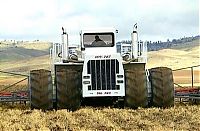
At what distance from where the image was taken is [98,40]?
16.3 meters

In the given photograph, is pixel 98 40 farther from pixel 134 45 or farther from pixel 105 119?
pixel 105 119

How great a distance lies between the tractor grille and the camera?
47.3ft

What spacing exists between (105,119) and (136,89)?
2.70 m

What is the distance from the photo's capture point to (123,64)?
15.4 meters

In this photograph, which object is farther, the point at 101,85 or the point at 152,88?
the point at 152,88

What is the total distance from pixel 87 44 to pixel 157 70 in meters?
2.80

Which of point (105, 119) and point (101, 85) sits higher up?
point (101, 85)

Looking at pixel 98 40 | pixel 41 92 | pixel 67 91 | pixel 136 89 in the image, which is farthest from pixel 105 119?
pixel 98 40

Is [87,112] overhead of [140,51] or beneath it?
beneath

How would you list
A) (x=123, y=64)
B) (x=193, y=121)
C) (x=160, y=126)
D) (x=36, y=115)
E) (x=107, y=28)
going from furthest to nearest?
(x=107, y=28) < (x=123, y=64) < (x=36, y=115) < (x=193, y=121) < (x=160, y=126)

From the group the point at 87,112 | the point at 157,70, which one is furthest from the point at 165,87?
the point at 87,112

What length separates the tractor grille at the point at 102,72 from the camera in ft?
47.3

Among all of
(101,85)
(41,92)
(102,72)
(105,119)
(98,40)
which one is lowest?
(105,119)

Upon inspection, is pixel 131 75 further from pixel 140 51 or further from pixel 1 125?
pixel 1 125
